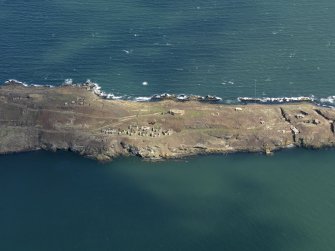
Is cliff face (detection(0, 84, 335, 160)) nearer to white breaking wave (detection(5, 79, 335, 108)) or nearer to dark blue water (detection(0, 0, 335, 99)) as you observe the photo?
white breaking wave (detection(5, 79, 335, 108))

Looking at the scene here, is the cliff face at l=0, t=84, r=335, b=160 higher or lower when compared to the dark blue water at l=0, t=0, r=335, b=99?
lower

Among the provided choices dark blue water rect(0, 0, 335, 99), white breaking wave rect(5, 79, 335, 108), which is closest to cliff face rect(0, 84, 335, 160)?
white breaking wave rect(5, 79, 335, 108)

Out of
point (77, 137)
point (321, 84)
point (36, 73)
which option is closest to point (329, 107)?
point (321, 84)

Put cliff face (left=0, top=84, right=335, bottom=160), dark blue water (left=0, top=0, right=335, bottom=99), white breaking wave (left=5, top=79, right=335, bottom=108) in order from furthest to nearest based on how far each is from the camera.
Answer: dark blue water (left=0, top=0, right=335, bottom=99) < white breaking wave (left=5, top=79, right=335, bottom=108) < cliff face (left=0, top=84, right=335, bottom=160)

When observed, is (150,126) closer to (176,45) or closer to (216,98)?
(216,98)

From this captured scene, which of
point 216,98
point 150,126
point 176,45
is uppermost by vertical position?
point 176,45

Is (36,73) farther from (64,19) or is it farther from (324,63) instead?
(324,63)

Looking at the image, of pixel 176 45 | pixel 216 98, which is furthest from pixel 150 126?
pixel 176 45

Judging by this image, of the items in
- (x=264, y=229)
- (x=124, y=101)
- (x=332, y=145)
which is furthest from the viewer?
(x=124, y=101)
